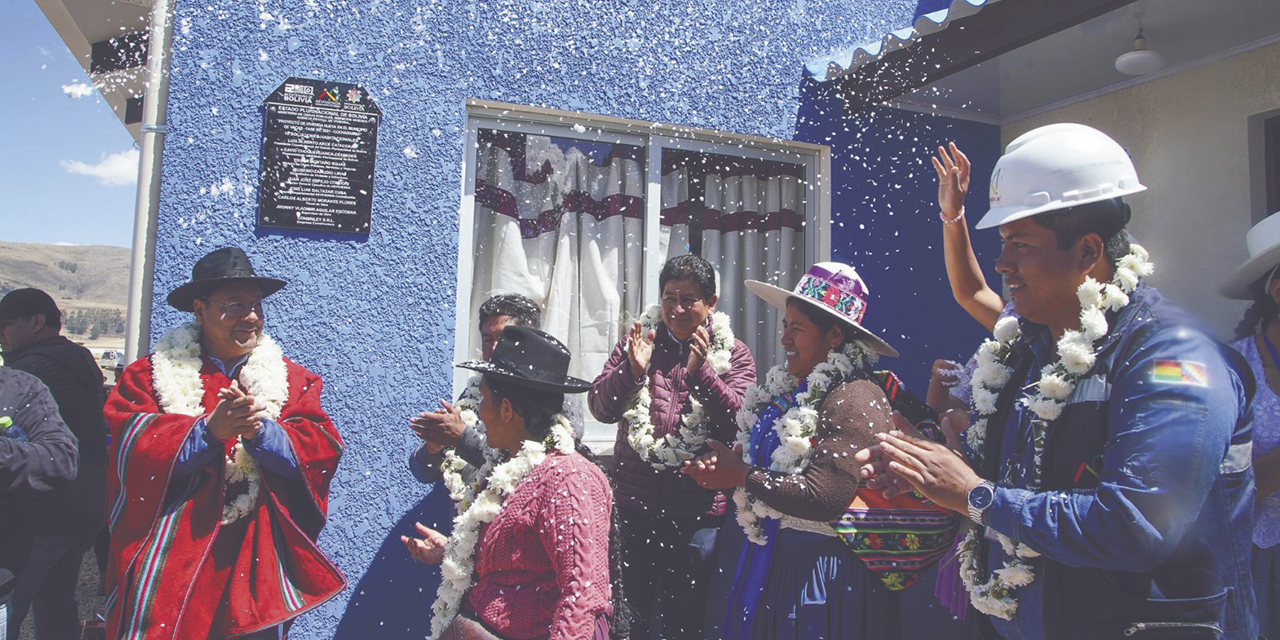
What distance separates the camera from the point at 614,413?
11.7 feet

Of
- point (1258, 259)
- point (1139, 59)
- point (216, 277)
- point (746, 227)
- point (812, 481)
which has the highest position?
point (1139, 59)

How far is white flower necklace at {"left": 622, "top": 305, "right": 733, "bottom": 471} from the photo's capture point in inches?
136

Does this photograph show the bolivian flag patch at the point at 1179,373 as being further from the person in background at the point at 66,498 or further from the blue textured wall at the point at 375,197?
the person in background at the point at 66,498

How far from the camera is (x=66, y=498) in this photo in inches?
144

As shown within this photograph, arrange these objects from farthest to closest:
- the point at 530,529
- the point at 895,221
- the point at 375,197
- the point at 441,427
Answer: the point at 895,221
the point at 375,197
the point at 441,427
the point at 530,529

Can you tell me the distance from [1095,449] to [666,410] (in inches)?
77.4

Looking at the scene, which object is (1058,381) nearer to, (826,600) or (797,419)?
(797,419)

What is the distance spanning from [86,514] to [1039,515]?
4.11 m

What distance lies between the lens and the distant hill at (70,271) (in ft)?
295

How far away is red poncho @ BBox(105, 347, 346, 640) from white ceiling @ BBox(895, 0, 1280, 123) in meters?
3.96

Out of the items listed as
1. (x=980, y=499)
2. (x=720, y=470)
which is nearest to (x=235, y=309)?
(x=720, y=470)

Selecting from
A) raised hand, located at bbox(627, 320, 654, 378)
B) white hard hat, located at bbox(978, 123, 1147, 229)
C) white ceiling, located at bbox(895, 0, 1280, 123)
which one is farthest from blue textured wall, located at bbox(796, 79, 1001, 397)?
white hard hat, located at bbox(978, 123, 1147, 229)

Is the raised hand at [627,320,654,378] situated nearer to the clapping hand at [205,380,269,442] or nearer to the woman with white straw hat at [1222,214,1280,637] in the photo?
the clapping hand at [205,380,269,442]

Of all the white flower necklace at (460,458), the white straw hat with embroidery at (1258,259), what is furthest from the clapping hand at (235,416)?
the white straw hat with embroidery at (1258,259)
